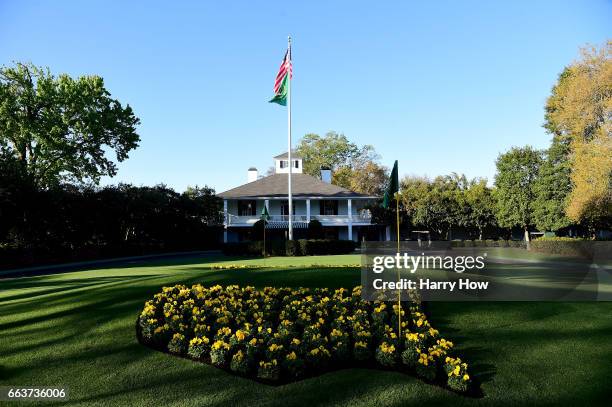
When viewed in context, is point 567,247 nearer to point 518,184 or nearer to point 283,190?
point 518,184

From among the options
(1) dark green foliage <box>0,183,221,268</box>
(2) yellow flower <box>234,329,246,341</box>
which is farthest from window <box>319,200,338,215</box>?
(2) yellow flower <box>234,329,246,341</box>

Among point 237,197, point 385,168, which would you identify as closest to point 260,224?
point 237,197

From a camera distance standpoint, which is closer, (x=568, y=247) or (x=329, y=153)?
(x=568, y=247)

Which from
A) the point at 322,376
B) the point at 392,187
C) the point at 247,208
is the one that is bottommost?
the point at 322,376

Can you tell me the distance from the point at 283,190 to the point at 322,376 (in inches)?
1624

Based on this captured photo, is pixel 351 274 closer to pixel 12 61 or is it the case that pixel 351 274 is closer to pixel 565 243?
pixel 565 243

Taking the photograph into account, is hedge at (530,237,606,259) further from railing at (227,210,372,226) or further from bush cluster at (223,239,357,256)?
railing at (227,210,372,226)

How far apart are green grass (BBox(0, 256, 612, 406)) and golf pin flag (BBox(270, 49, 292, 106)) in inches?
759

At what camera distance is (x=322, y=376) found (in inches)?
258

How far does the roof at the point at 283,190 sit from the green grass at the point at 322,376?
3646 centimetres

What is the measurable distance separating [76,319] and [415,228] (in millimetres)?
52531

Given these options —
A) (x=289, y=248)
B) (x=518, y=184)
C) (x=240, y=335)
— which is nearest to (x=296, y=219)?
(x=289, y=248)

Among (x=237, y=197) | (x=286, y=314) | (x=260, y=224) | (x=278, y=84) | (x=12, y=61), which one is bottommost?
(x=286, y=314)

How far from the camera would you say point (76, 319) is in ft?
29.8
